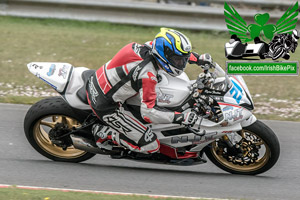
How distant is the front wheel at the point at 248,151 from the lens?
525cm

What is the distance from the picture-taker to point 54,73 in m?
5.38

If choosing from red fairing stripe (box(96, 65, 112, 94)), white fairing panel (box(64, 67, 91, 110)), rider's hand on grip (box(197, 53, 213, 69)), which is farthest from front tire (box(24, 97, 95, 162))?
rider's hand on grip (box(197, 53, 213, 69))

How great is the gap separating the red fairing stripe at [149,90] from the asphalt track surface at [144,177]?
0.98m

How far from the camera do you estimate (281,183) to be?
18.0 feet

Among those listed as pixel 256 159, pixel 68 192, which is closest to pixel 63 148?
pixel 68 192

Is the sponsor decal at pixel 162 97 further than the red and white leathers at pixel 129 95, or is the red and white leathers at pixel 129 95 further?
the sponsor decal at pixel 162 97

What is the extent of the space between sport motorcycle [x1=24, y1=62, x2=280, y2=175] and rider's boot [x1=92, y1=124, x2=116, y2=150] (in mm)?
56

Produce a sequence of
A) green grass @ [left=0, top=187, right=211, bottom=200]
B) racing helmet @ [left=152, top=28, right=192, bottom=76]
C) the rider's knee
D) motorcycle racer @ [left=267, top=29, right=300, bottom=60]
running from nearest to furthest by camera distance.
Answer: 1. green grass @ [left=0, top=187, right=211, bottom=200]
2. racing helmet @ [left=152, top=28, right=192, bottom=76]
3. the rider's knee
4. motorcycle racer @ [left=267, top=29, right=300, bottom=60]

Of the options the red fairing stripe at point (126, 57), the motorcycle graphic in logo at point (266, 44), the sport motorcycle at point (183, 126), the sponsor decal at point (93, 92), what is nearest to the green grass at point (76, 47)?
the motorcycle graphic in logo at point (266, 44)

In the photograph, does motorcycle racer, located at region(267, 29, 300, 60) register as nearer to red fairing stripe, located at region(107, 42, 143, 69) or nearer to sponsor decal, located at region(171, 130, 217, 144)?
sponsor decal, located at region(171, 130, 217, 144)

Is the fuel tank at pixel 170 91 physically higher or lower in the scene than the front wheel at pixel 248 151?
higher

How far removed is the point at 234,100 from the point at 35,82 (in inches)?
171

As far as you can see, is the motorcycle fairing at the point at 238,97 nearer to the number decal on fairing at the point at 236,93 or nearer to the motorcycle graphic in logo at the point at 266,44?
the number decal on fairing at the point at 236,93

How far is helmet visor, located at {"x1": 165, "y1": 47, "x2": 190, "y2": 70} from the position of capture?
472 centimetres
